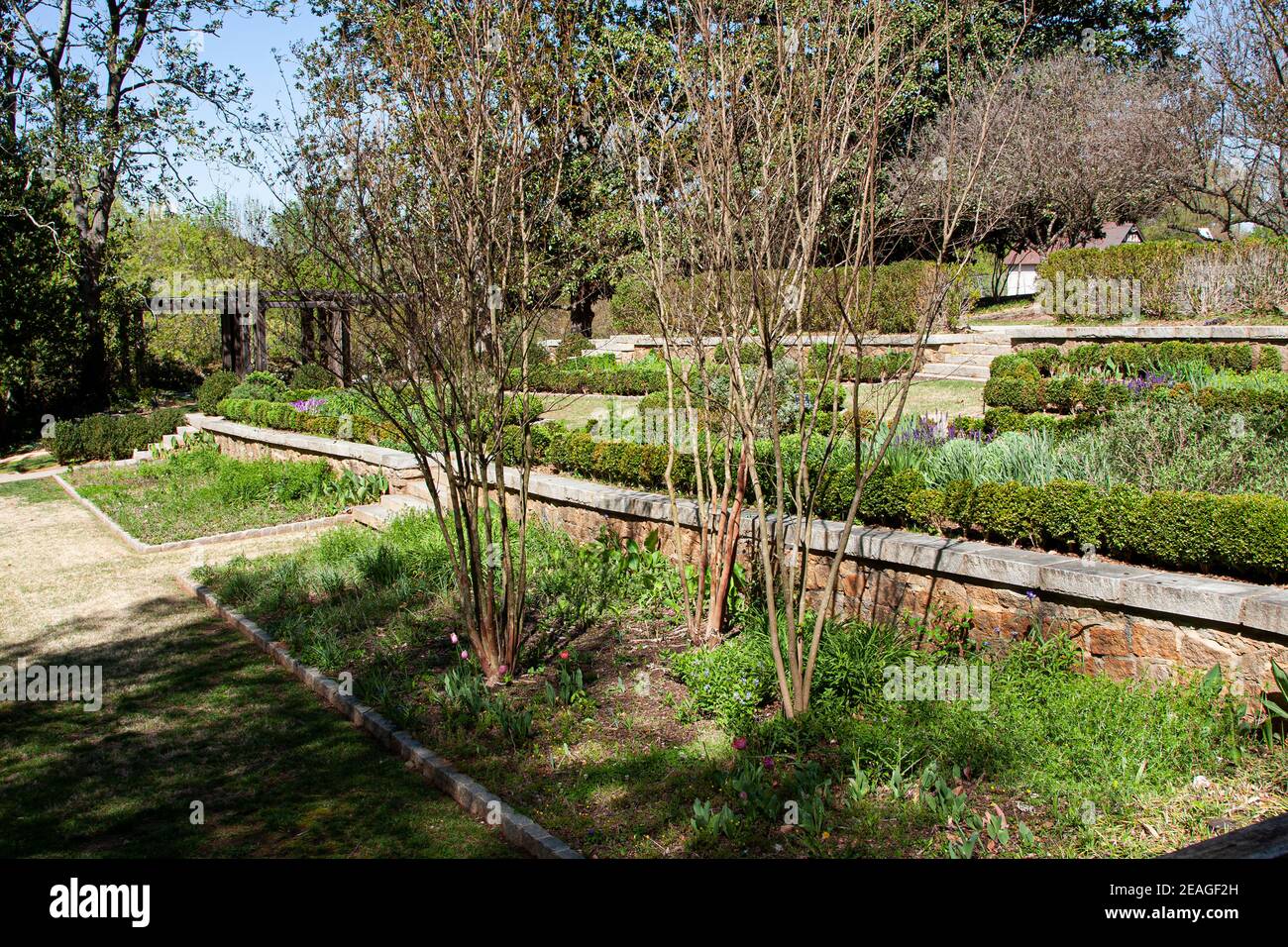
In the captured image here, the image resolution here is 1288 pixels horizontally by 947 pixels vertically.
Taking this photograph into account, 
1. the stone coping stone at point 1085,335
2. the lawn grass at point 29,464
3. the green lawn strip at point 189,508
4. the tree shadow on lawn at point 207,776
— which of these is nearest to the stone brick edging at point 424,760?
the tree shadow on lawn at point 207,776

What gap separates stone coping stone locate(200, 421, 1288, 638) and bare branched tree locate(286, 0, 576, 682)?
4.73 feet

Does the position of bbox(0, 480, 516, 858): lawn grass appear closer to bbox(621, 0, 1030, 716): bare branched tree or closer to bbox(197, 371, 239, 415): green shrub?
bbox(621, 0, 1030, 716): bare branched tree

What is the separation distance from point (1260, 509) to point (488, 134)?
14.2 ft

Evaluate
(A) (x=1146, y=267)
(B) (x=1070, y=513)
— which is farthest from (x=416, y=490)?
(A) (x=1146, y=267)

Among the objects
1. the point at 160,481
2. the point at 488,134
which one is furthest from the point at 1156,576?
the point at 160,481

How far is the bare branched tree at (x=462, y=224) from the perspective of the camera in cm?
500

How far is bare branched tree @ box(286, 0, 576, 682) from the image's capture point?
500 centimetres

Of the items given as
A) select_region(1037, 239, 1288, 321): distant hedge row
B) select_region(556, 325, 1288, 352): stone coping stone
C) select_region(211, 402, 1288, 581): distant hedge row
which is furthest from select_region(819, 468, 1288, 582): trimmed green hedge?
select_region(1037, 239, 1288, 321): distant hedge row

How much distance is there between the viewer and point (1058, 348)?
42.8 ft

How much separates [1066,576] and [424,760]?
317 centimetres

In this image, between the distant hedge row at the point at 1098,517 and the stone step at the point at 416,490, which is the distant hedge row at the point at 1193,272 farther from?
the stone step at the point at 416,490

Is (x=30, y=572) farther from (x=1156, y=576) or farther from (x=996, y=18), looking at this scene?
(x=996, y=18)

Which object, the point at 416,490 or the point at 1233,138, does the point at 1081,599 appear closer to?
the point at 416,490

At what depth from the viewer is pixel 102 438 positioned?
54.3 ft
